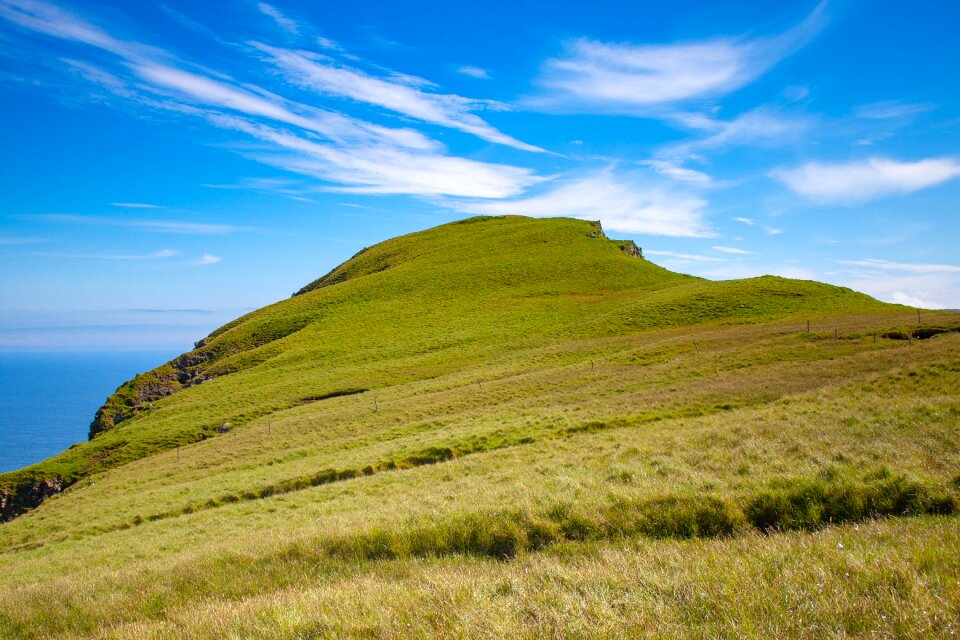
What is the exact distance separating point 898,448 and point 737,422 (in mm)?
6230

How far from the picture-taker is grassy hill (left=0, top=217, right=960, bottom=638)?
17.1ft

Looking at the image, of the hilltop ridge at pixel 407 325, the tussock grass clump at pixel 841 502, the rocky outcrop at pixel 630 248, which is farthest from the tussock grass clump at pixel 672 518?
the rocky outcrop at pixel 630 248

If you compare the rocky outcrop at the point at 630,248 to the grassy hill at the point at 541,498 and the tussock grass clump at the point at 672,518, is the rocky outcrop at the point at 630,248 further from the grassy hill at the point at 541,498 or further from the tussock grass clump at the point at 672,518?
the tussock grass clump at the point at 672,518

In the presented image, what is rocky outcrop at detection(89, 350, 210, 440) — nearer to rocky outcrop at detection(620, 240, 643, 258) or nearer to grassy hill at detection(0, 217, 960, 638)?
grassy hill at detection(0, 217, 960, 638)

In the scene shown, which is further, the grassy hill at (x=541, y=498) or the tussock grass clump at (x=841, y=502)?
the tussock grass clump at (x=841, y=502)

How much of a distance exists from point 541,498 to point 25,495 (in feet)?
163

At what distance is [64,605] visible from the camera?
927cm

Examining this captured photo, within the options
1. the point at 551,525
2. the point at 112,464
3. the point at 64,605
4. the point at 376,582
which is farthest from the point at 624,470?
the point at 112,464

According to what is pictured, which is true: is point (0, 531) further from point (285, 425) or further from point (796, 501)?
point (796, 501)

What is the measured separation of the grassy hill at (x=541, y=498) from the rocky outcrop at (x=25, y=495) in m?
0.24

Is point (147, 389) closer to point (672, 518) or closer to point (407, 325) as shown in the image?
point (407, 325)

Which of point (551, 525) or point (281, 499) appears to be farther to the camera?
point (281, 499)

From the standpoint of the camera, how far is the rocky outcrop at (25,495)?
37688mm

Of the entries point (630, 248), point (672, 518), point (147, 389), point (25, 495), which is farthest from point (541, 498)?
point (630, 248)
